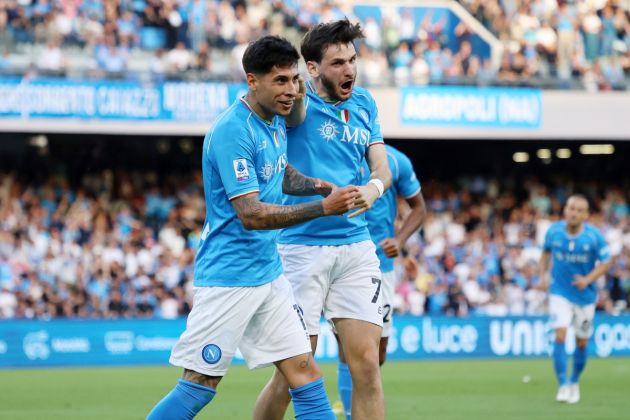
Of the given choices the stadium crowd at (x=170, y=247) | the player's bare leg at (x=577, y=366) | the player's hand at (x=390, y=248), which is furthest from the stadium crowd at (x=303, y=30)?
the player's hand at (x=390, y=248)

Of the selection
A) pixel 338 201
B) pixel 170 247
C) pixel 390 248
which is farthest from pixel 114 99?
pixel 338 201

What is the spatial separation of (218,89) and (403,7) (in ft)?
20.2

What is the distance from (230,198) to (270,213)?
0.78ft

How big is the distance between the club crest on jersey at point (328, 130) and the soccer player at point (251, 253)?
64 cm

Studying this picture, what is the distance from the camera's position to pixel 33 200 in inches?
881

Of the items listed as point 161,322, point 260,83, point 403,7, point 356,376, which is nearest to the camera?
point 260,83

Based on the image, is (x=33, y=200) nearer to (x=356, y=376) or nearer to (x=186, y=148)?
(x=186, y=148)

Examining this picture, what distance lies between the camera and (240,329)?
614cm

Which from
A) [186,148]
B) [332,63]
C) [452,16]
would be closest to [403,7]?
[452,16]

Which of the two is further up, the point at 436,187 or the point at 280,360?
the point at 436,187

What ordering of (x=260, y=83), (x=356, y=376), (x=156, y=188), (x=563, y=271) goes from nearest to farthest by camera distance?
(x=260, y=83)
(x=356, y=376)
(x=563, y=271)
(x=156, y=188)

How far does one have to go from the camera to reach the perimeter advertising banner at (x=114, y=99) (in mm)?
21531

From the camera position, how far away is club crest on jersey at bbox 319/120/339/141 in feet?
22.7

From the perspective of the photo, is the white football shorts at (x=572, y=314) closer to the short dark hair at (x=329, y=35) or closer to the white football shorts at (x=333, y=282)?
the white football shorts at (x=333, y=282)
